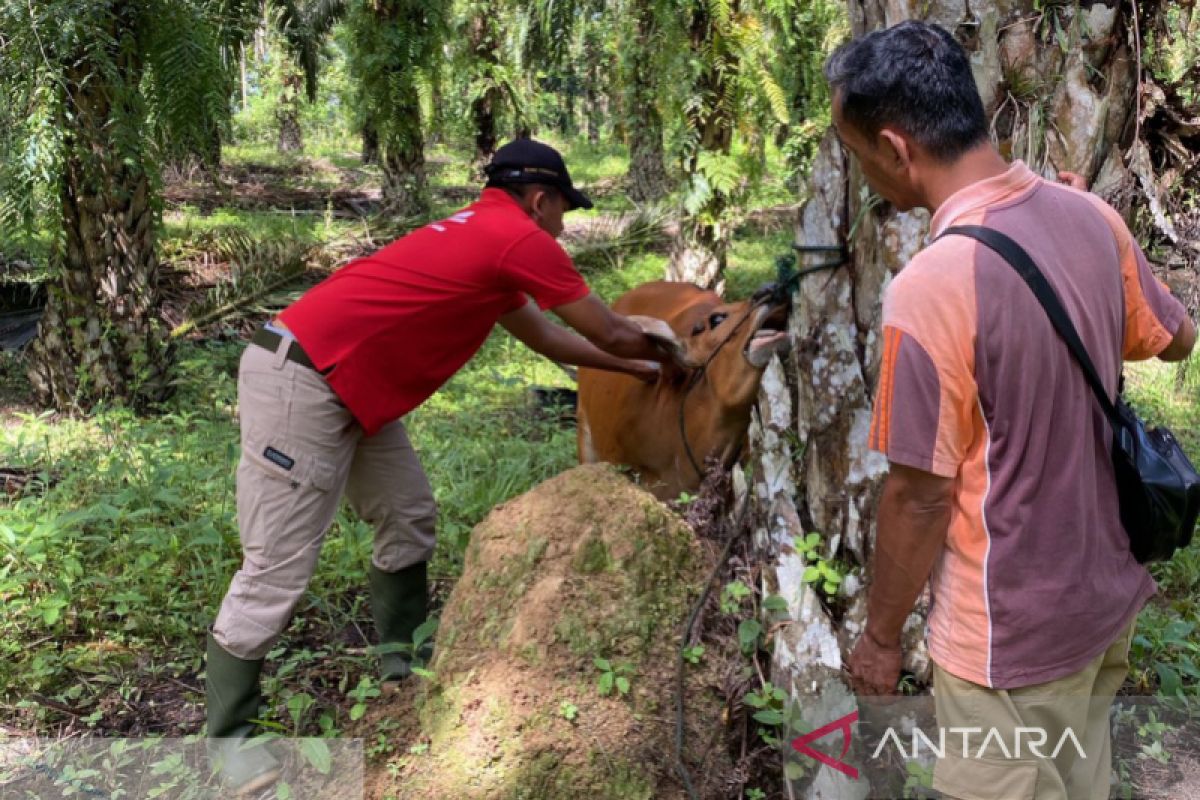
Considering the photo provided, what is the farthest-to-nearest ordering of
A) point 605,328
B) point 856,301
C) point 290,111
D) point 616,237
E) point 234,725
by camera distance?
point 290,111 → point 616,237 → point 605,328 → point 234,725 → point 856,301

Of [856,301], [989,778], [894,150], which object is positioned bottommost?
[989,778]

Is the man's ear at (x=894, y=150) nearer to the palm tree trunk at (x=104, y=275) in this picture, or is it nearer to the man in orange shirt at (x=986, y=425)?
the man in orange shirt at (x=986, y=425)

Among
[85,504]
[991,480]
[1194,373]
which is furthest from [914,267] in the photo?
[1194,373]

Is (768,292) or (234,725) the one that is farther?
(768,292)

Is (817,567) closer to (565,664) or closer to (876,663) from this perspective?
(565,664)

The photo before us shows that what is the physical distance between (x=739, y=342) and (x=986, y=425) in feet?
7.04

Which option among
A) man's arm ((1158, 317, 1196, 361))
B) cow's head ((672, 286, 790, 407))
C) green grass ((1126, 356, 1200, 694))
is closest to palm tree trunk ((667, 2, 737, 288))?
green grass ((1126, 356, 1200, 694))

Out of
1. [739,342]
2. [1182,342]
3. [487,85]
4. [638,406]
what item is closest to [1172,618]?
[739,342]

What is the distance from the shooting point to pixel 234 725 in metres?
3.40

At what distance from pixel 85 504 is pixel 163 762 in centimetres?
221

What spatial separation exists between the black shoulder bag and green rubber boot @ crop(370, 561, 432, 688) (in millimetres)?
2665

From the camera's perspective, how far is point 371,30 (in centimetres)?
1085

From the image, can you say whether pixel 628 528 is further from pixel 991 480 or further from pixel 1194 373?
pixel 1194 373

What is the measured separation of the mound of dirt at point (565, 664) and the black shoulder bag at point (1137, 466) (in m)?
1.44
